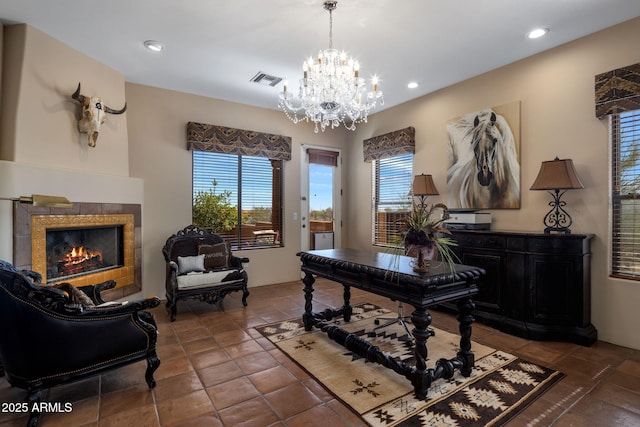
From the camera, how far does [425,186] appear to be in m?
4.40

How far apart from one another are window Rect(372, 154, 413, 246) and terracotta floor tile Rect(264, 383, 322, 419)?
318 cm

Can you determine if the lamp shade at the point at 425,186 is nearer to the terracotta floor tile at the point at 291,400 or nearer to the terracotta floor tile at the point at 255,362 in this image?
the terracotta floor tile at the point at 255,362

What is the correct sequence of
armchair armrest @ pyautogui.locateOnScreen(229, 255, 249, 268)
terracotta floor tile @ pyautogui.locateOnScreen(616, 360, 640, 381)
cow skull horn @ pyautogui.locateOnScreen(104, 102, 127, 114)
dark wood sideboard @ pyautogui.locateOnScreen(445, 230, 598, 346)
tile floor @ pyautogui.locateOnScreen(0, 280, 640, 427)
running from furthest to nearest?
1. armchair armrest @ pyautogui.locateOnScreen(229, 255, 249, 268)
2. cow skull horn @ pyautogui.locateOnScreen(104, 102, 127, 114)
3. dark wood sideboard @ pyautogui.locateOnScreen(445, 230, 598, 346)
4. terracotta floor tile @ pyautogui.locateOnScreen(616, 360, 640, 381)
5. tile floor @ pyautogui.locateOnScreen(0, 280, 640, 427)

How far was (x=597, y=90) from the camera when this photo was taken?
299 centimetres

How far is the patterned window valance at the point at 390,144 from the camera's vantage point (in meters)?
4.81

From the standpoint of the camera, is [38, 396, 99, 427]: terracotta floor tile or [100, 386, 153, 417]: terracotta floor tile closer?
[38, 396, 99, 427]: terracotta floor tile

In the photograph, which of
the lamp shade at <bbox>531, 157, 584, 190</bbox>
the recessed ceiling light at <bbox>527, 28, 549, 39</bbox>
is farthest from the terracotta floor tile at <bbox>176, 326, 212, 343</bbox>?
the recessed ceiling light at <bbox>527, 28, 549, 39</bbox>

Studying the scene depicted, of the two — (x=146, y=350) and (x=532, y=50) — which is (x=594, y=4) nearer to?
(x=532, y=50)

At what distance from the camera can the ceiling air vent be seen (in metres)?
4.00

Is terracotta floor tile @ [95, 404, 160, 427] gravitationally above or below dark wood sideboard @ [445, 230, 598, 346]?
below

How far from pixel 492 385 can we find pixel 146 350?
252 centimetres

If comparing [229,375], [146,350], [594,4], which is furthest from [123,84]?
[594,4]

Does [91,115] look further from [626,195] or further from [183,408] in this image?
[626,195]

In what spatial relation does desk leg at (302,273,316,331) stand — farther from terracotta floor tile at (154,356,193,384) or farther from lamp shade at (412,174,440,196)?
lamp shade at (412,174,440,196)
